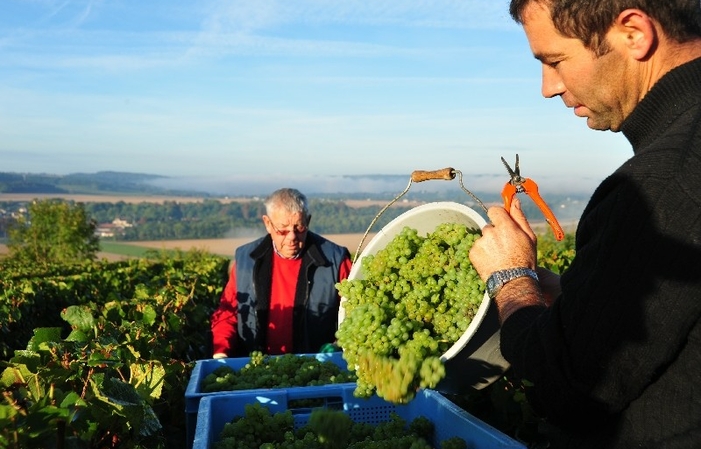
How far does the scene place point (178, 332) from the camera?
5.14 metres

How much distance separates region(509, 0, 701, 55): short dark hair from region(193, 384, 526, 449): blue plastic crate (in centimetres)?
127

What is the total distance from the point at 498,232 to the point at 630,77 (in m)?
A: 0.57

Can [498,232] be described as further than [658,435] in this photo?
Yes

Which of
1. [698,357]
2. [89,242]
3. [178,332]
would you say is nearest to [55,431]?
[698,357]

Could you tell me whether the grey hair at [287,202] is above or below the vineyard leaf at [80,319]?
above

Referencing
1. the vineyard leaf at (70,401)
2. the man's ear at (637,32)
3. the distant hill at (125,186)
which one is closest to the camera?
the man's ear at (637,32)

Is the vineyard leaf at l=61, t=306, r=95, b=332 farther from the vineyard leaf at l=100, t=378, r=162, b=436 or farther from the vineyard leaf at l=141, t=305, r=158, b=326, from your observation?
the vineyard leaf at l=100, t=378, r=162, b=436

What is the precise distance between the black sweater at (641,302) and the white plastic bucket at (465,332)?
1.96 ft

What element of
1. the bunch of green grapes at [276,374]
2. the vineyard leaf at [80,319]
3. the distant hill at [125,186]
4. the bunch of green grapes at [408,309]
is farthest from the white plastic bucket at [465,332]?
the distant hill at [125,186]

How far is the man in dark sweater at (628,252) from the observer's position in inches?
60.6

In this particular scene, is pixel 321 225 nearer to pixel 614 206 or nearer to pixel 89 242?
pixel 89 242

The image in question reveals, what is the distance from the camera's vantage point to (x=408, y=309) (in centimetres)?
257

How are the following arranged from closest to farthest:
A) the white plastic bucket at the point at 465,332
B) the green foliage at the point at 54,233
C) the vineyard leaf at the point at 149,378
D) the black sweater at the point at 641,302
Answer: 1. the black sweater at the point at 641,302
2. the white plastic bucket at the point at 465,332
3. the vineyard leaf at the point at 149,378
4. the green foliage at the point at 54,233

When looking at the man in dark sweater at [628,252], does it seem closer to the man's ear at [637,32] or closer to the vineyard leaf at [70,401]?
the man's ear at [637,32]
